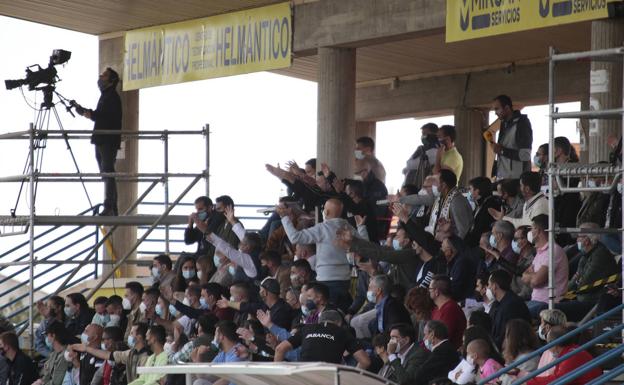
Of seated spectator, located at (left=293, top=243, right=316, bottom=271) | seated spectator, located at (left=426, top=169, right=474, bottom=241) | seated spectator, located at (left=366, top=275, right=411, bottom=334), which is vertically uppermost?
seated spectator, located at (left=426, top=169, right=474, bottom=241)

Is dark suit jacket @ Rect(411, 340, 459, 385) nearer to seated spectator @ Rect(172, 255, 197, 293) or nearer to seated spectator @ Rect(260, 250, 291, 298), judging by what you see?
seated spectator @ Rect(260, 250, 291, 298)

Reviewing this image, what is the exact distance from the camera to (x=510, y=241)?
42.7 ft

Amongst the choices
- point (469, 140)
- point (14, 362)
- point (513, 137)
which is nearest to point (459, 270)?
point (513, 137)

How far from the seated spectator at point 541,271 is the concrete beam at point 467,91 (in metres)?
11.7

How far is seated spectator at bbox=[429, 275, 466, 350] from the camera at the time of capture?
12172 mm

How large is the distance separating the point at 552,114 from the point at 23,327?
10045 millimetres

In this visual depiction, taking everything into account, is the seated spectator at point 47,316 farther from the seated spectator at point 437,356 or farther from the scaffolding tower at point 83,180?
the seated spectator at point 437,356

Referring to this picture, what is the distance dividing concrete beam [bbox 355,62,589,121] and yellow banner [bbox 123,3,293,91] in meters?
6.92

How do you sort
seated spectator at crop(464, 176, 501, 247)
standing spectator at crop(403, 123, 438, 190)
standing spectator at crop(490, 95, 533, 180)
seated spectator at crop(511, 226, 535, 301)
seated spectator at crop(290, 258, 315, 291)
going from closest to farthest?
seated spectator at crop(511, 226, 535, 301), seated spectator at crop(464, 176, 501, 247), seated spectator at crop(290, 258, 315, 291), standing spectator at crop(490, 95, 533, 180), standing spectator at crop(403, 123, 438, 190)

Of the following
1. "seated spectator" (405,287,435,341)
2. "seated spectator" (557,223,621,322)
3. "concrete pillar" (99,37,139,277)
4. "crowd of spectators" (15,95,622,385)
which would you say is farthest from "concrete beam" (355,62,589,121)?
"seated spectator" (405,287,435,341)

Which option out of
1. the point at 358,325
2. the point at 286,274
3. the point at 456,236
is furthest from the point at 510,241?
the point at 286,274

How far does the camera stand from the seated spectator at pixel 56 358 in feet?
54.6

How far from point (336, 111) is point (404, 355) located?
22.1 ft

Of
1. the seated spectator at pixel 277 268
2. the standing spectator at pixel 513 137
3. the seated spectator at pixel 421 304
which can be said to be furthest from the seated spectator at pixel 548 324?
the seated spectator at pixel 277 268
